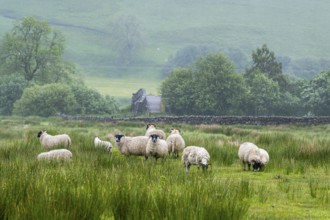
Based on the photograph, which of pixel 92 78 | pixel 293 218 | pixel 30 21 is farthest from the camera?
pixel 92 78

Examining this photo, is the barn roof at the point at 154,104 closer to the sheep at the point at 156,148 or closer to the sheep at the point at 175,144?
the sheep at the point at 175,144

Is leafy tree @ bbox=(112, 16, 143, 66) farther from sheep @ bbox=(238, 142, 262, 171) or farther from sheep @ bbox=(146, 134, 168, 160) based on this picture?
sheep @ bbox=(238, 142, 262, 171)

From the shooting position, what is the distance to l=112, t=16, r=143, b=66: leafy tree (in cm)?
14888

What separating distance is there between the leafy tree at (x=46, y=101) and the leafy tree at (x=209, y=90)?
11979mm

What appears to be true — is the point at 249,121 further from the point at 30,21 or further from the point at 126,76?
the point at 126,76

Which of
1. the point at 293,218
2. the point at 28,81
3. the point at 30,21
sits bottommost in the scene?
the point at 293,218

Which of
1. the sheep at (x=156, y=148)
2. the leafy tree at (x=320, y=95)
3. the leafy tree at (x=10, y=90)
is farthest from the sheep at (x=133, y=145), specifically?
the leafy tree at (x=10, y=90)

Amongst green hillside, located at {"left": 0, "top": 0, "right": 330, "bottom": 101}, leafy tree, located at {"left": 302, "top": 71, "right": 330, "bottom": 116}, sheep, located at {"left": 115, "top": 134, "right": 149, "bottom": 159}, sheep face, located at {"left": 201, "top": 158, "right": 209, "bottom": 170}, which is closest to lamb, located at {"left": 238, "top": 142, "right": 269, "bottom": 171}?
sheep face, located at {"left": 201, "top": 158, "right": 209, "bottom": 170}

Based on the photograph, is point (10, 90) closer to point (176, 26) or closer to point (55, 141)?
point (55, 141)

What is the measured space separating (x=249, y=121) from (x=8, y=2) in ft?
469

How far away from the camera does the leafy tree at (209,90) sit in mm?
65438

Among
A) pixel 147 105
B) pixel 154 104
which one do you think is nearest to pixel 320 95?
pixel 154 104

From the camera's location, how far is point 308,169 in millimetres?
13508

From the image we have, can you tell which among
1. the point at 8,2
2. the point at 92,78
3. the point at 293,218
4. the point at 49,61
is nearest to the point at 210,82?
the point at 49,61
